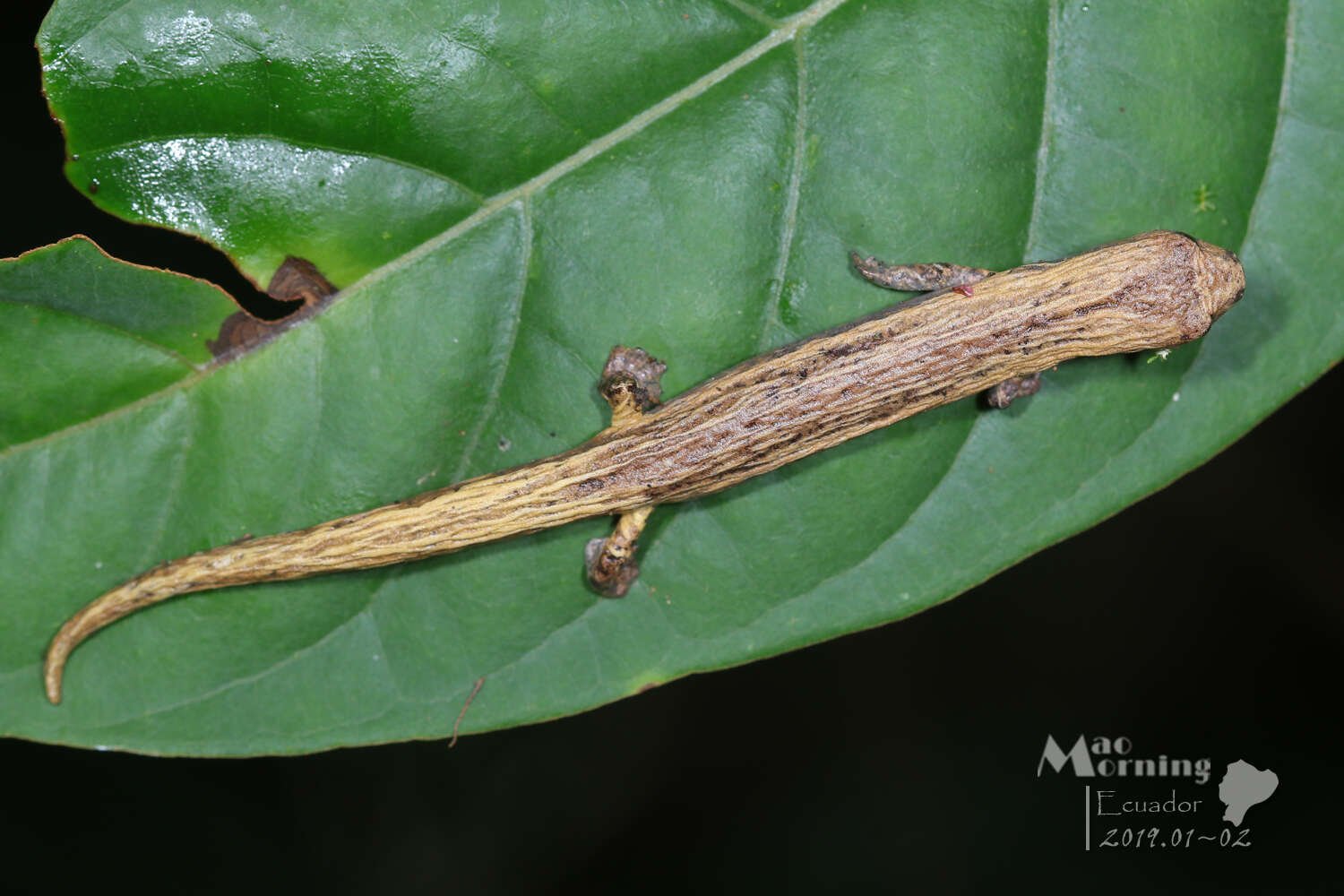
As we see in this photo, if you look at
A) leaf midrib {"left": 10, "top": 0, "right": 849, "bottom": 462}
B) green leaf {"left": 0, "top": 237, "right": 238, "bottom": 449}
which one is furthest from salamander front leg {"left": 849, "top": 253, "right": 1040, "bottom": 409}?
green leaf {"left": 0, "top": 237, "right": 238, "bottom": 449}

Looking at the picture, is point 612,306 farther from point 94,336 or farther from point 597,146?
point 94,336

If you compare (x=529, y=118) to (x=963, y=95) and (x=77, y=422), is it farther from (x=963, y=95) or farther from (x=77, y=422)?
(x=77, y=422)

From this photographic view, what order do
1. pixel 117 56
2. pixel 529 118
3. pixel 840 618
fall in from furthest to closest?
pixel 840 618 → pixel 529 118 → pixel 117 56

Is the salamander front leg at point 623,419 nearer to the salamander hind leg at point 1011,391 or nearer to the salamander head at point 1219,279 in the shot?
the salamander hind leg at point 1011,391

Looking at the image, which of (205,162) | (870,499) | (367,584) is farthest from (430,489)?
(870,499)

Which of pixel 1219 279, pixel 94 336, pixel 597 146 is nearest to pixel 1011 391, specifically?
pixel 1219 279

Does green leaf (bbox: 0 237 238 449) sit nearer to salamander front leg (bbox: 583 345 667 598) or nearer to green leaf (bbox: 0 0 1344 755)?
green leaf (bbox: 0 0 1344 755)
